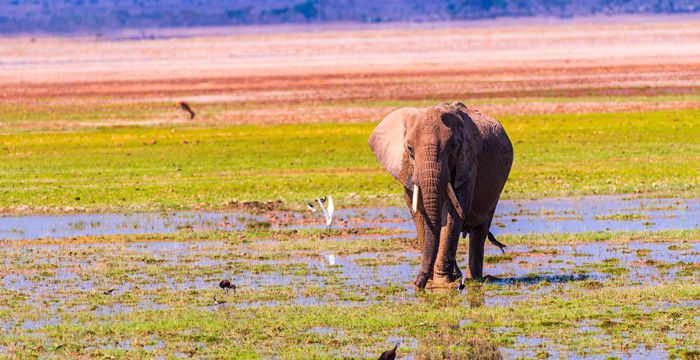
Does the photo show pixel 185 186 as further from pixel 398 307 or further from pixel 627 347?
pixel 627 347

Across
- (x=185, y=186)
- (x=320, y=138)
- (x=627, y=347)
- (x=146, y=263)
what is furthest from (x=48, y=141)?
(x=627, y=347)

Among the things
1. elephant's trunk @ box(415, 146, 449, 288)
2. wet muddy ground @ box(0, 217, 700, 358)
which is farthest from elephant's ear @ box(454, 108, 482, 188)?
wet muddy ground @ box(0, 217, 700, 358)

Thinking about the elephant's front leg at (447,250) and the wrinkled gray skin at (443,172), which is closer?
the wrinkled gray skin at (443,172)

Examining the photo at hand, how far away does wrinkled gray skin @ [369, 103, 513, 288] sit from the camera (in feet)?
56.9

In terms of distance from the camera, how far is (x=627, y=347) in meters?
14.0

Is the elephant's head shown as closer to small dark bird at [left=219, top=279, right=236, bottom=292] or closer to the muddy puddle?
small dark bird at [left=219, top=279, right=236, bottom=292]

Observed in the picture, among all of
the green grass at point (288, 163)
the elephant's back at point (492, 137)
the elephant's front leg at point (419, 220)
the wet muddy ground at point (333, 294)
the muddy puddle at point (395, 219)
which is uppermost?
the elephant's back at point (492, 137)

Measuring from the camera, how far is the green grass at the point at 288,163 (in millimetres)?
29188

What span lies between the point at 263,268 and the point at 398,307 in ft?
12.8

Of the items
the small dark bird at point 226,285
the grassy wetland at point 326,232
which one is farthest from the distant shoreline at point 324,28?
the small dark bird at point 226,285

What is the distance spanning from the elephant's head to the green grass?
9736mm

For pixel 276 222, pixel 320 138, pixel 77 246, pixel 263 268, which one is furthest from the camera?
pixel 320 138

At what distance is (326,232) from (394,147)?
556 cm

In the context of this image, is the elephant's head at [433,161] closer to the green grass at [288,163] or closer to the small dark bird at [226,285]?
the small dark bird at [226,285]
